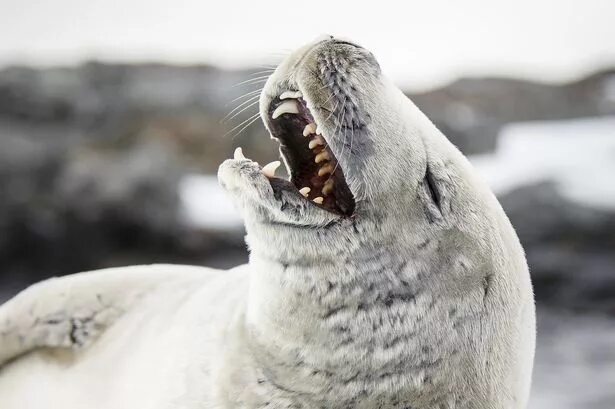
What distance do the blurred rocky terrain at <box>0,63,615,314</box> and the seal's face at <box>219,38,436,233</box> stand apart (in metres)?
3.67

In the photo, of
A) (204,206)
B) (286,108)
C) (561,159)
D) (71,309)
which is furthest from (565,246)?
(286,108)

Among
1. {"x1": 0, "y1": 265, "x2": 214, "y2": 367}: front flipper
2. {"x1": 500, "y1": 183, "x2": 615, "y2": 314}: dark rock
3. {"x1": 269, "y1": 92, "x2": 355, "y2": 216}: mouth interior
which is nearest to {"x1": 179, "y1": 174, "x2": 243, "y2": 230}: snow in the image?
{"x1": 500, "y1": 183, "x2": 615, "y2": 314}: dark rock

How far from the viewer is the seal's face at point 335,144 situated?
144cm

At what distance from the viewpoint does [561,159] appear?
19.0 feet

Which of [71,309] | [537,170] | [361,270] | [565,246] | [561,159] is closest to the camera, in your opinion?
[361,270]

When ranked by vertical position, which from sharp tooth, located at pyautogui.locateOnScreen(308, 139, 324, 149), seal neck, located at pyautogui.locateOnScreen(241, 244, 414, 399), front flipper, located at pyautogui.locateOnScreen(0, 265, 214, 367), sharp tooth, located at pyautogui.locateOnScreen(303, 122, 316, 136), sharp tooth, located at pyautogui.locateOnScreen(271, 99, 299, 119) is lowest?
seal neck, located at pyautogui.locateOnScreen(241, 244, 414, 399)

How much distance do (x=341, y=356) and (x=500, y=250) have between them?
0.34 metres

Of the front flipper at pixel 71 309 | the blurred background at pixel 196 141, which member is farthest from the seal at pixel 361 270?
the blurred background at pixel 196 141

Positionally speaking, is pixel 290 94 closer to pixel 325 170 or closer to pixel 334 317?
pixel 325 170

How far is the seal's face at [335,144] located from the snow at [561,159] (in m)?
3.95

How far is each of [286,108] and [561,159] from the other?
182 inches

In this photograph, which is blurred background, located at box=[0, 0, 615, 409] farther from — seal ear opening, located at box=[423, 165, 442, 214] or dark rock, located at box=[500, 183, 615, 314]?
seal ear opening, located at box=[423, 165, 442, 214]

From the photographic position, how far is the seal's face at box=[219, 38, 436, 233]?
1.44 meters

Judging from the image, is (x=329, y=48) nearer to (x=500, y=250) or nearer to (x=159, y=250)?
(x=500, y=250)
